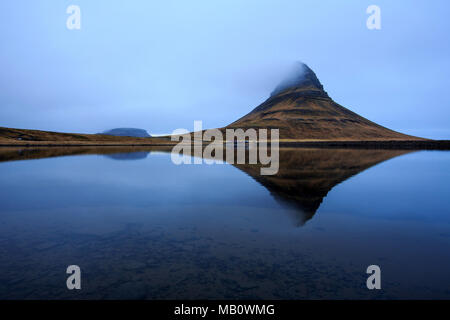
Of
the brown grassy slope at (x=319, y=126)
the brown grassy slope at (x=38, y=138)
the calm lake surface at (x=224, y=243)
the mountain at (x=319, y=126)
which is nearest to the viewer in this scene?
the calm lake surface at (x=224, y=243)

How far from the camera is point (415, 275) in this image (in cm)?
641

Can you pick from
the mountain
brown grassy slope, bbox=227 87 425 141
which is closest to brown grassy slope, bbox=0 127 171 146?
the mountain

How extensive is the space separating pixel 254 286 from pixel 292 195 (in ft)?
33.1

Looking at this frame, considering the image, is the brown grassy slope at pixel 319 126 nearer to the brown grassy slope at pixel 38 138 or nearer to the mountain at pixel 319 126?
the mountain at pixel 319 126

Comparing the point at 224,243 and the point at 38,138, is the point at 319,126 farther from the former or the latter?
the point at 224,243

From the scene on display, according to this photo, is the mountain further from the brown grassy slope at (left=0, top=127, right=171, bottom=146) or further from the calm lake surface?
the calm lake surface

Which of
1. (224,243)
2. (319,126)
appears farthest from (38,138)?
(319,126)

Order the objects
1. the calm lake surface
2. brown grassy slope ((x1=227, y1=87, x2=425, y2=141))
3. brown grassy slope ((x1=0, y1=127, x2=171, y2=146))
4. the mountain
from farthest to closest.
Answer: the mountain, brown grassy slope ((x1=227, y1=87, x2=425, y2=141)), brown grassy slope ((x1=0, y1=127, x2=171, y2=146)), the calm lake surface

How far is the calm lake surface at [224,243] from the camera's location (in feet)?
19.1

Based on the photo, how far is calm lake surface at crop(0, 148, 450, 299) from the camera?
5.81 metres

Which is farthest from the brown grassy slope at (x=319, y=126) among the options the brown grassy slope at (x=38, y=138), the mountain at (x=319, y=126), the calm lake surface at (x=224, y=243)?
the calm lake surface at (x=224, y=243)

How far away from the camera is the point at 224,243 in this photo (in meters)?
8.43
